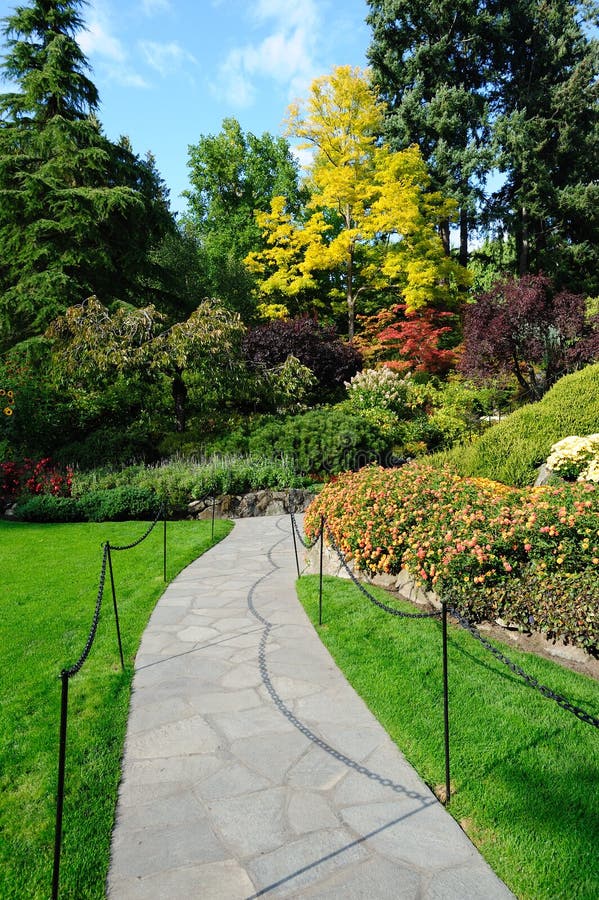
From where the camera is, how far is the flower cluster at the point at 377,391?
13.9 m

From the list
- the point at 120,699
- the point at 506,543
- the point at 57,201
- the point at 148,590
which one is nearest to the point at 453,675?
the point at 506,543

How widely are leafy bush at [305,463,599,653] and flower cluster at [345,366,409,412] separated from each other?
7.86 meters

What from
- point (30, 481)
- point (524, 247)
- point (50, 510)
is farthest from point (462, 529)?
point (524, 247)

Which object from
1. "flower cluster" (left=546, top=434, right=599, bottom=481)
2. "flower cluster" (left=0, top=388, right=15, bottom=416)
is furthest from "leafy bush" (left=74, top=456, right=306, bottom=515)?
"flower cluster" (left=546, top=434, right=599, bottom=481)

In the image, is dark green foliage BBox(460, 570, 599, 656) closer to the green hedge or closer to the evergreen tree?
the green hedge

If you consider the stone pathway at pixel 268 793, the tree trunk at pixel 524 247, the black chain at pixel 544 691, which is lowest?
the stone pathway at pixel 268 793

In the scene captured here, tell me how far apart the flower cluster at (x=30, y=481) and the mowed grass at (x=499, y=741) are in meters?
7.90

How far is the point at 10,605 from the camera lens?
545cm

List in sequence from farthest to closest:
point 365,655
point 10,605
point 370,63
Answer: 1. point 370,63
2. point 10,605
3. point 365,655

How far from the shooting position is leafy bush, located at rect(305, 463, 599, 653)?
13.1 feet

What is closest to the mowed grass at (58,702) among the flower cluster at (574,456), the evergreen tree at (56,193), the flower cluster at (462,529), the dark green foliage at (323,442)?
the flower cluster at (462,529)

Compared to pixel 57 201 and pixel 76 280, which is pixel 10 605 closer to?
pixel 76 280

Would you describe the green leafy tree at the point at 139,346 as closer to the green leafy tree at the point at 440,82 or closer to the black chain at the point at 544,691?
the black chain at the point at 544,691

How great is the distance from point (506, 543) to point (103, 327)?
32.7 ft
